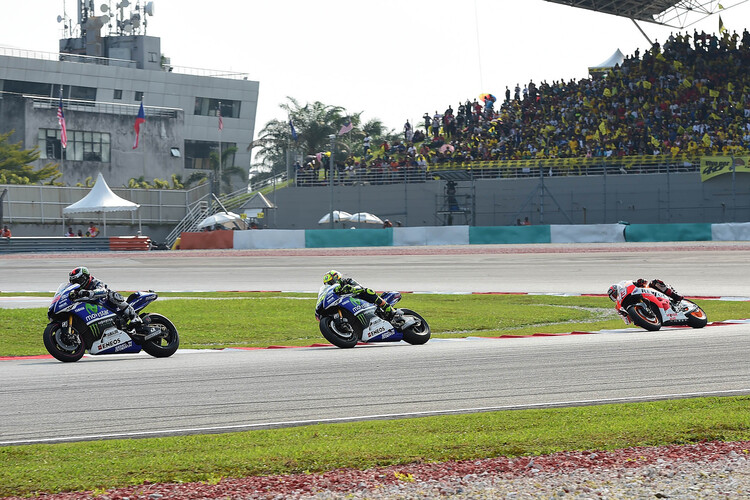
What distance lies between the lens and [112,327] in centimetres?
1295

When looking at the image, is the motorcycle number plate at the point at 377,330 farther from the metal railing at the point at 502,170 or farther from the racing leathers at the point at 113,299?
the metal railing at the point at 502,170

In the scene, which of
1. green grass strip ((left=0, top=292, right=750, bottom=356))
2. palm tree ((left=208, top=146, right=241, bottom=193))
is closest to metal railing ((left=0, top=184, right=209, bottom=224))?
palm tree ((left=208, top=146, right=241, bottom=193))

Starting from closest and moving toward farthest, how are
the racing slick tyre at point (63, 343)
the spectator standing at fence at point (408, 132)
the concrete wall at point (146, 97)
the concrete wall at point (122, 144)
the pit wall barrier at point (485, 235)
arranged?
1. the racing slick tyre at point (63, 343)
2. the pit wall barrier at point (485, 235)
3. the spectator standing at fence at point (408, 132)
4. the concrete wall at point (122, 144)
5. the concrete wall at point (146, 97)

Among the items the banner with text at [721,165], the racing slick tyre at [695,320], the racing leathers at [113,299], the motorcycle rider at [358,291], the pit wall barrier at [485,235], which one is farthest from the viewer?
the banner with text at [721,165]

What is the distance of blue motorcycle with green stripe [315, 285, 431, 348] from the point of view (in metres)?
13.8

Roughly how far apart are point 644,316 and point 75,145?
64111mm

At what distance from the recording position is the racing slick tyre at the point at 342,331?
45.0ft

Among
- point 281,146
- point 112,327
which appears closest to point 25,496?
point 112,327

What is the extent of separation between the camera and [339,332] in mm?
13797

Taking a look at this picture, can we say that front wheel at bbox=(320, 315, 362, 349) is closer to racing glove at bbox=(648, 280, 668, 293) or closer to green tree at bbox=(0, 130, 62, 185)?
racing glove at bbox=(648, 280, 668, 293)

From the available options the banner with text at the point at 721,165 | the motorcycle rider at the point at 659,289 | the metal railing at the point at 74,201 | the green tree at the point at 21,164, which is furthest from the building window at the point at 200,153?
the motorcycle rider at the point at 659,289

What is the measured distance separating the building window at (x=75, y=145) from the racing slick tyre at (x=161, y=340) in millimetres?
63051

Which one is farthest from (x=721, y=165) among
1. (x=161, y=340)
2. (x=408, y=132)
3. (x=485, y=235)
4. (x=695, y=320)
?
(x=161, y=340)

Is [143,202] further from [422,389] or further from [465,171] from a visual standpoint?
[422,389]
